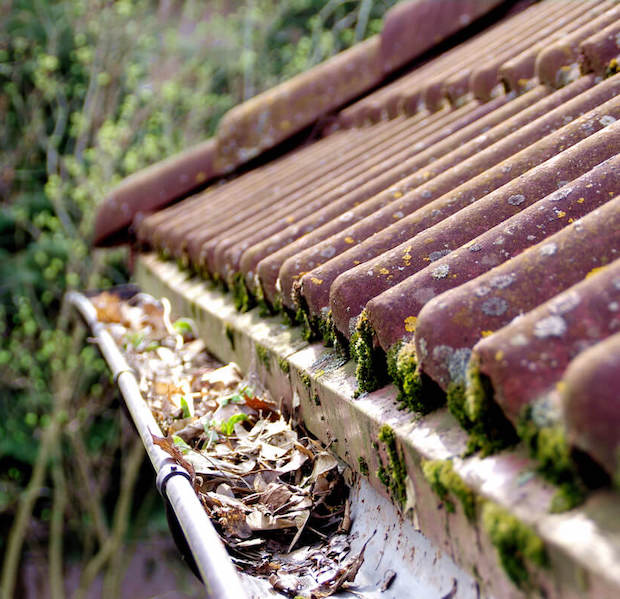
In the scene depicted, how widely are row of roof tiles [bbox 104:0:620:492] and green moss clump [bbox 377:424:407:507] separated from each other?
0.07 metres

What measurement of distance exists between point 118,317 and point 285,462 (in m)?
1.70

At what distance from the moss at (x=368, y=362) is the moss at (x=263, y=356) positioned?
21.1 inches

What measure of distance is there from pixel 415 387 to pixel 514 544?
400 millimetres

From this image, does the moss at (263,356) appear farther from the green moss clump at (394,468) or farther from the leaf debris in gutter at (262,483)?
the green moss clump at (394,468)

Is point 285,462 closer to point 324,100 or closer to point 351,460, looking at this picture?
point 351,460

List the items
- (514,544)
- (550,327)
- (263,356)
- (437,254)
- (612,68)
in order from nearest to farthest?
(514,544) → (550,327) → (437,254) → (263,356) → (612,68)

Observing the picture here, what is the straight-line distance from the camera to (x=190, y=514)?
47.1 inches

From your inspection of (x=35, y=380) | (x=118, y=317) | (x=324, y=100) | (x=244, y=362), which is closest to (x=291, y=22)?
(x=35, y=380)

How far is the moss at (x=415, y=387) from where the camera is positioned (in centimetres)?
118

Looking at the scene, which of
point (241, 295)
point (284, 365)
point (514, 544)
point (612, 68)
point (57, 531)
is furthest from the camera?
point (57, 531)

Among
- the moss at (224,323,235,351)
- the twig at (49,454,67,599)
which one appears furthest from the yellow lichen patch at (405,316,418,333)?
the twig at (49,454,67,599)

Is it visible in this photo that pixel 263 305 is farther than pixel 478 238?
Yes

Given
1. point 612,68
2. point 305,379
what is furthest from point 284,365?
point 612,68

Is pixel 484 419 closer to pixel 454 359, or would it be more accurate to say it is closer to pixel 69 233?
pixel 454 359
